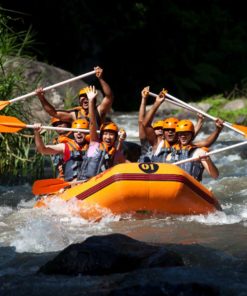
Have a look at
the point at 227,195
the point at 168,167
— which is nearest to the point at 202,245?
the point at 168,167

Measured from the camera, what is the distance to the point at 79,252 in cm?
534

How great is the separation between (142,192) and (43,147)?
128 centimetres

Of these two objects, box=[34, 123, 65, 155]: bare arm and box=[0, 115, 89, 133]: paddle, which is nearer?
box=[34, 123, 65, 155]: bare arm

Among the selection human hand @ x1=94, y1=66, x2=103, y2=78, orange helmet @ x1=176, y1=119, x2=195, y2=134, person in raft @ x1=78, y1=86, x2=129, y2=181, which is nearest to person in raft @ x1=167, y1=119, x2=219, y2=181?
orange helmet @ x1=176, y1=119, x2=195, y2=134

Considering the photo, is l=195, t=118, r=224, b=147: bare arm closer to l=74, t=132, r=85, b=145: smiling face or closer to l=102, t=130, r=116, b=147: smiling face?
l=102, t=130, r=116, b=147: smiling face

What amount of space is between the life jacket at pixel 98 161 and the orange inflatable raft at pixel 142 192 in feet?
1.51

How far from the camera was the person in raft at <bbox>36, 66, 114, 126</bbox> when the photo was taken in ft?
29.1

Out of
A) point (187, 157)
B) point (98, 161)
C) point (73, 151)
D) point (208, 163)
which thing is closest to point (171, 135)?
point (187, 157)

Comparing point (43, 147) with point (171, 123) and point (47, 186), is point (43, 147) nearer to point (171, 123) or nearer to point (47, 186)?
point (47, 186)

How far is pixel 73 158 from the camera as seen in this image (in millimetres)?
8469

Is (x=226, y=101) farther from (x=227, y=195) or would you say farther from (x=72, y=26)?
(x=227, y=195)

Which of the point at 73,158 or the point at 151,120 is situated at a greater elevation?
the point at 151,120

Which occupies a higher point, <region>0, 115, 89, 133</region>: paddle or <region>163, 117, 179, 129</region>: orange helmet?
<region>163, 117, 179, 129</region>: orange helmet

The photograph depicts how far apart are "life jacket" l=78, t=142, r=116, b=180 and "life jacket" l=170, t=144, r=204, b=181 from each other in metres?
0.69
